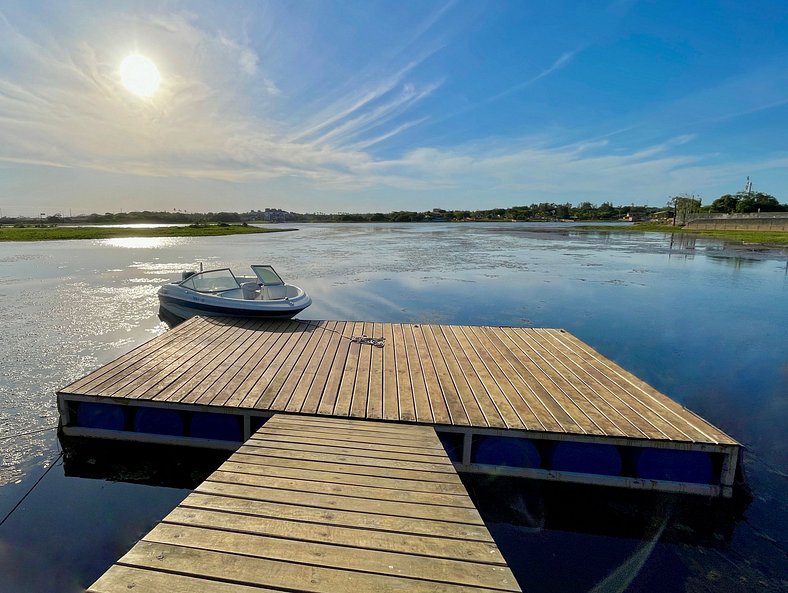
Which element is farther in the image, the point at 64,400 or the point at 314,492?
the point at 64,400

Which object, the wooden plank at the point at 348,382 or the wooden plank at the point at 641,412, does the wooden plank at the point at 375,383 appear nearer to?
the wooden plank at the point at 348,382

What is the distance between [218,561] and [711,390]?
647cm

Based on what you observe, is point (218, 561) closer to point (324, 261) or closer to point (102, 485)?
point (102, 485)

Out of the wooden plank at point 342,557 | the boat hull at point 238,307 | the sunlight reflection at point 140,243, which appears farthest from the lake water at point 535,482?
the sunlight reflection at point 140,243

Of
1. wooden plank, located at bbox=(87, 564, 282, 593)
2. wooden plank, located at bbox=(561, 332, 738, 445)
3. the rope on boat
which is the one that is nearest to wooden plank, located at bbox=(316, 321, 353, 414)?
the rope on boat

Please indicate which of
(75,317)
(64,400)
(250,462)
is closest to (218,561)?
(250,462)

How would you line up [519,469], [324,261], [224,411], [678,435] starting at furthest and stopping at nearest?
[324,261] < [224,411] < [519,469] < [678,435]

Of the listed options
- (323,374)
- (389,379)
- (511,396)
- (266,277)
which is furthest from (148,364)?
(511,396)

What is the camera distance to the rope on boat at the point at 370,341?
5844mm

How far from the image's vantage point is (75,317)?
363 inches

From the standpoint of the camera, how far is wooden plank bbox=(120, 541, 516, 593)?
1.72 m

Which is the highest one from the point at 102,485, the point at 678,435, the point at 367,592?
the point at 367,592

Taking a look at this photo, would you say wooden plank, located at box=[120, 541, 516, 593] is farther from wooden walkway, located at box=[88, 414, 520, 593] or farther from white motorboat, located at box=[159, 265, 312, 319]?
white motorboat, located at box=[159, 265, 312, 319]

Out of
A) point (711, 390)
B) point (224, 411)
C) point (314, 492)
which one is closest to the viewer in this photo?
point (314, 492)
